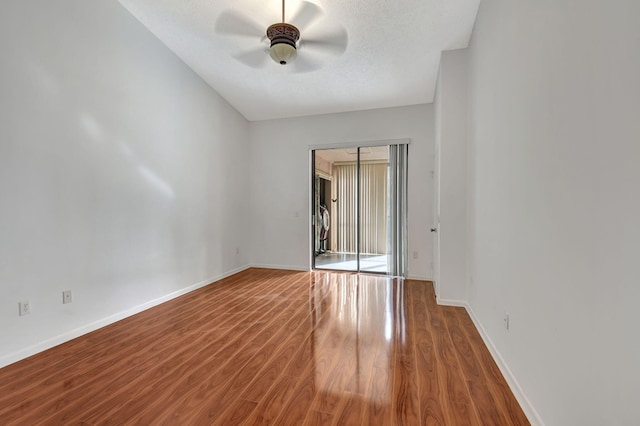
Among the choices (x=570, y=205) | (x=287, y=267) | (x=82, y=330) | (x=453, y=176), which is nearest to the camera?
(x=570, y=205)

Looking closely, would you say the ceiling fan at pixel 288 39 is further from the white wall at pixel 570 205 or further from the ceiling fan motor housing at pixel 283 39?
the white wall at pixel 570 205

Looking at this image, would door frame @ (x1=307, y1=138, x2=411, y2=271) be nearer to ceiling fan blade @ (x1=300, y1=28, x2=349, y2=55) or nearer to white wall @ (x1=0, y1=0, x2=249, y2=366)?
ceiling fan blade @ (x1=300, y1=28, x2=349, y2=55)

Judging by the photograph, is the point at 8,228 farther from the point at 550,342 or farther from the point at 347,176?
the point at 347,176

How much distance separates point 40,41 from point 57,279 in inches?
81.8

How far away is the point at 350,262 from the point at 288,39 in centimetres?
419

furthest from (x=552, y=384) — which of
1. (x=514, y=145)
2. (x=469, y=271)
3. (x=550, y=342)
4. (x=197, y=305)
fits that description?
(x=197, y=305)

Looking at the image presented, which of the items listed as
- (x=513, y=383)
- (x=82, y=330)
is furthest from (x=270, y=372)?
(x=82, y=330)

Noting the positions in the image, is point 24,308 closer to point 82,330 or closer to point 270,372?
point 82,330

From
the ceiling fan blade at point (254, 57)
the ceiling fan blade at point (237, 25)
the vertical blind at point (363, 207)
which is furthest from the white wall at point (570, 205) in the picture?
the vertical blind at point (363, 207)

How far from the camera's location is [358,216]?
530 centimetres

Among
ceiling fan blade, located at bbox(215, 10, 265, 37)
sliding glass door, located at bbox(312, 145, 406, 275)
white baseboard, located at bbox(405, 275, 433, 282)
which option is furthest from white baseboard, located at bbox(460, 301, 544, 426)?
ceiling fan blade, located at bbox(215, 10, 265, 37)

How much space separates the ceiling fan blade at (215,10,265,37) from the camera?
3156 mm

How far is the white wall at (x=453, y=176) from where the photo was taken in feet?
11.1

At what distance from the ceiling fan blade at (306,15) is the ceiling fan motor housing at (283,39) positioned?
0.34 meters
